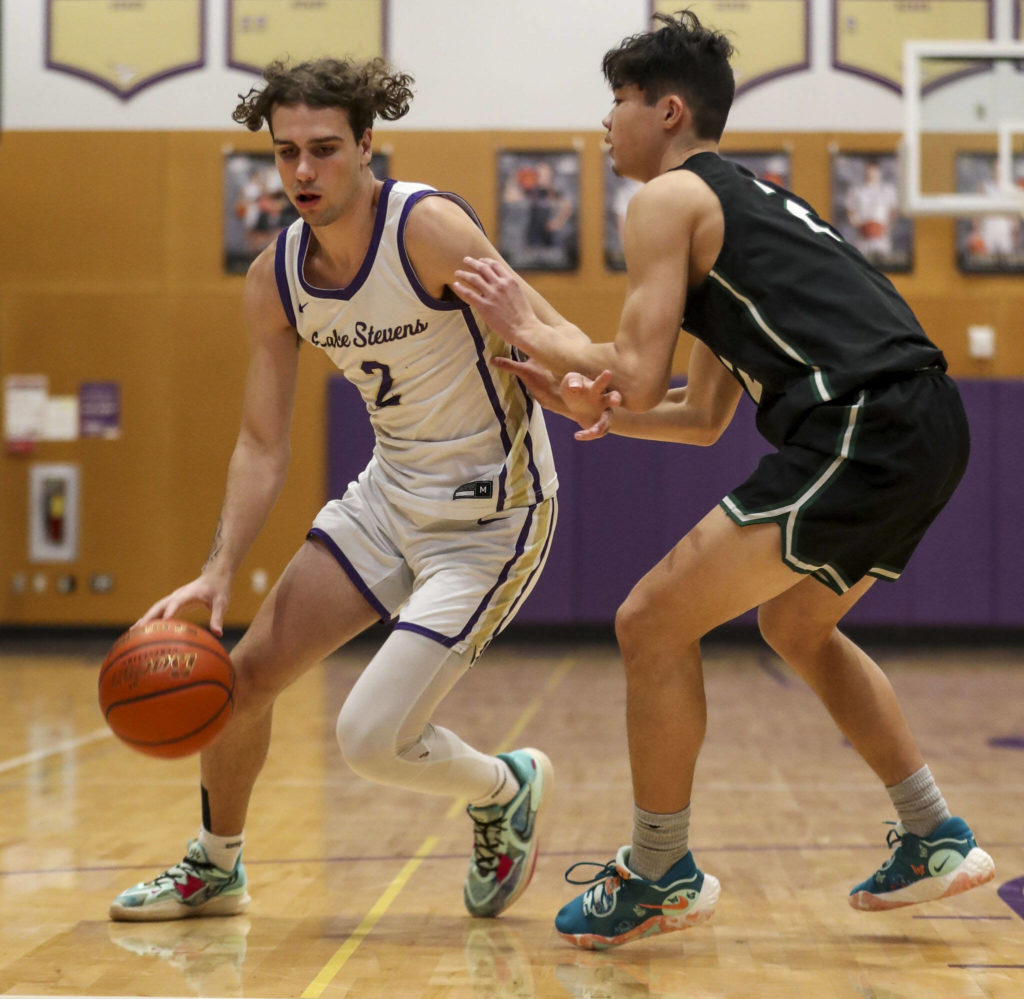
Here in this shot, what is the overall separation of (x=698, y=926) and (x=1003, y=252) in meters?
8.32

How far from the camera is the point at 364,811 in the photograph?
4.24 metres

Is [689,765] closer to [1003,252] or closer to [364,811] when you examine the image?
[364,811]

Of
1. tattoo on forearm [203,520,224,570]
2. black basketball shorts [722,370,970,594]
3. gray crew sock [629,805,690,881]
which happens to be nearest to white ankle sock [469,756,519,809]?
gray crew sock [629,805,690,881]

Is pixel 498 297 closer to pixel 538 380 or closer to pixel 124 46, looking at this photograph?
pixel 538 380

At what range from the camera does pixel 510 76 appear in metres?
10.1

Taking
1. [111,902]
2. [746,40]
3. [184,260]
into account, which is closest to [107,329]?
[184,260]

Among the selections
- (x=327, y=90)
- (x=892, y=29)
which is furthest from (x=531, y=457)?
(x=892, y=29)

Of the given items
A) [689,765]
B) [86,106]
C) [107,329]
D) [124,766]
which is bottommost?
[124,766]

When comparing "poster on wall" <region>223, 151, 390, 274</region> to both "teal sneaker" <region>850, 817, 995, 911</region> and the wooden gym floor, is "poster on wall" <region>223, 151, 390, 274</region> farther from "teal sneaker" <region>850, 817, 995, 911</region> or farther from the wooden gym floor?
"teal sneaker" <region>850, 817, 995, 911</region>

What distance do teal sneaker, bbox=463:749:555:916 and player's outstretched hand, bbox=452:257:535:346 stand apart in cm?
109

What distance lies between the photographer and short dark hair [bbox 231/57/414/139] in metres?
2.70

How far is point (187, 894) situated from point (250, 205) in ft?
26.0

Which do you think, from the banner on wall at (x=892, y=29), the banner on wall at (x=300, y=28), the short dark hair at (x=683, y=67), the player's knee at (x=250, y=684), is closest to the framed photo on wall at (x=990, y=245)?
the banner on wall at (x=892, y=29)

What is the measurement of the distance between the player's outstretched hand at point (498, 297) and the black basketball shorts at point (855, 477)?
0.57m
